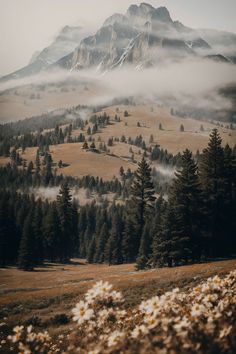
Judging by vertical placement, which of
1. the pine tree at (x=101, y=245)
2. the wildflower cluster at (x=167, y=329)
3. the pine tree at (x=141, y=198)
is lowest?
the pine tree at (x=101, y=245)

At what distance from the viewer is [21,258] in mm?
72625

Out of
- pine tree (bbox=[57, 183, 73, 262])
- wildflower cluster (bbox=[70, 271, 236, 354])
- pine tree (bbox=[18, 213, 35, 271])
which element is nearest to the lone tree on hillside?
pine tree (bbox=[57, 183, 73, 262])

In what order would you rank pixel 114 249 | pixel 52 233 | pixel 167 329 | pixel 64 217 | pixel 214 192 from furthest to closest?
pixel 64 217 < pixel 52 233 < pixel 114 249 < pixel 214 192 < pixel 167 329

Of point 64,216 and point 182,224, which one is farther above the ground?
point 182,224

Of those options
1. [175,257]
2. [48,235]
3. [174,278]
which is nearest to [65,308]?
[174,278]

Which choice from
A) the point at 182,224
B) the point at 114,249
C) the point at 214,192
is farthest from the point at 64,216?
the point at 182,224

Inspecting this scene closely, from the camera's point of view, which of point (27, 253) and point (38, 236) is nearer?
point (27, 253)

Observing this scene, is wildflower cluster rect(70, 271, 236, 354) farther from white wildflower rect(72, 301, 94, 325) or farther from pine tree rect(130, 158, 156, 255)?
pine tree rect(130, 158, 156, 255)

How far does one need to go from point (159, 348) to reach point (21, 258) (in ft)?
230

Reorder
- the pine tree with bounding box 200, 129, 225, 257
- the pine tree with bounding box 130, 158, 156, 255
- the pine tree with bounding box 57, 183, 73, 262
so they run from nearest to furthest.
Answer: the pine tree with bounding box 200, 129, 225, 257 < the pine tree with bounding box 130, 158, 156, 255 < the pine tree with bounding box 57, 183, 73, 262

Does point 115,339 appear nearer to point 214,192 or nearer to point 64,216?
point 214,192

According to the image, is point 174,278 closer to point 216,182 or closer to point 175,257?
point 175,257

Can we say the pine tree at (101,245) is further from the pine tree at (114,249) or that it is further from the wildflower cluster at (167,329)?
the wildflower cluster at (167,329)

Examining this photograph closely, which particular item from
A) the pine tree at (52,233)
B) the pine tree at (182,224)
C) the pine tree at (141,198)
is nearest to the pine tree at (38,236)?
the pine tree at (52,233)
